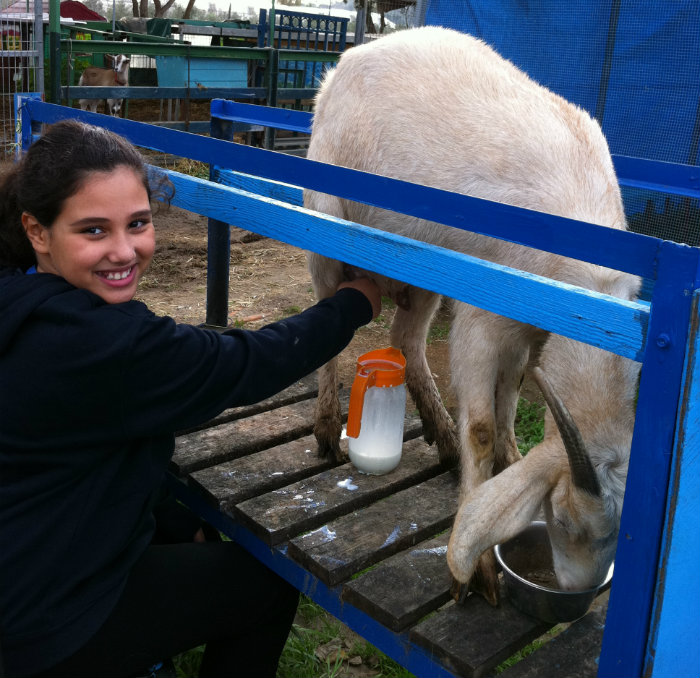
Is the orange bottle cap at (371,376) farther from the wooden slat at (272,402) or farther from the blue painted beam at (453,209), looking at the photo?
the blue painted beam at (453,209)

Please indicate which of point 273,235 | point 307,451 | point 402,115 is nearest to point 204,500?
point 307,451

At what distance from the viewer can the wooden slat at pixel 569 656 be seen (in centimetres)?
208

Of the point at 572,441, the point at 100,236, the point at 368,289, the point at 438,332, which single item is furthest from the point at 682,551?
the point at 438,332

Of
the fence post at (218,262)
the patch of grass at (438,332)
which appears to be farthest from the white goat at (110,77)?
the fence post at (218,262)

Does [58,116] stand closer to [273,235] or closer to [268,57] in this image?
[273,235]

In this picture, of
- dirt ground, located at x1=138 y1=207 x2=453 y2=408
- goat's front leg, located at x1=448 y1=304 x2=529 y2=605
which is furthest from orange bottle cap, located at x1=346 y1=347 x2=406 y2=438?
dirt ground, located at x1=138 y1=207 x2=453 y2=408

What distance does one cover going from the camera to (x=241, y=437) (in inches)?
132

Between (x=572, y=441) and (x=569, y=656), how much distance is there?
735 millimetres

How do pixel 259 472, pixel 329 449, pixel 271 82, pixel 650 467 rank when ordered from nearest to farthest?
1. pixel 650 467
2. pixel 259 472
3. pixel 329 449
4. pixel 271 82

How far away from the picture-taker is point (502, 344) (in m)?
2.50

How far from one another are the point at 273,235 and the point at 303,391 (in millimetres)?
1688

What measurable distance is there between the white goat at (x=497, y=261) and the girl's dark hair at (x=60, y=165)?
3.76 ft

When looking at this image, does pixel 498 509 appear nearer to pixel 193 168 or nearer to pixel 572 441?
pixel 572 441

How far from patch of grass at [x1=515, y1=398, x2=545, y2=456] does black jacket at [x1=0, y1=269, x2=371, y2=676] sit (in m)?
2.39
